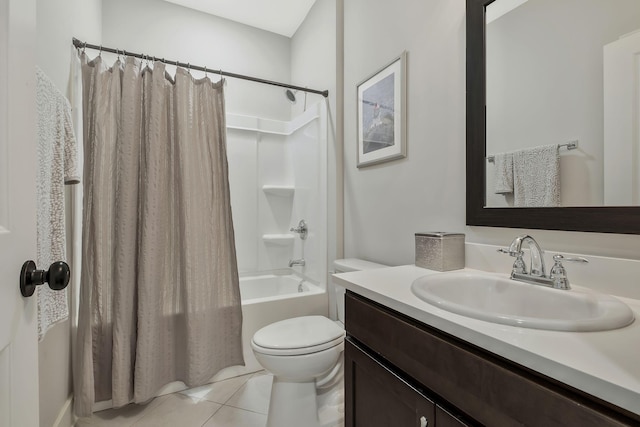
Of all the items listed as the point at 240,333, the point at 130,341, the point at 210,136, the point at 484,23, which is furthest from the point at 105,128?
the point at 484,23

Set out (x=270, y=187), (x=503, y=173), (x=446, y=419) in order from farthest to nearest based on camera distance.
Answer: (x=270, y=187) → (x=503, y=173) → (x=446, y=419)

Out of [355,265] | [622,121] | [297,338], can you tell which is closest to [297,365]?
[297,338]

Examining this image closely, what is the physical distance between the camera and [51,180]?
907mm

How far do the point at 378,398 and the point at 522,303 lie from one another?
518 millimetres

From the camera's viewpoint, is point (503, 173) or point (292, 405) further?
point (292, 405)

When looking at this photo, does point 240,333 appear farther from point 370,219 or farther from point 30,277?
point 30,277

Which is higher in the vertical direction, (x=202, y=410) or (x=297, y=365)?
(x=297, y=365)

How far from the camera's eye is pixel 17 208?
1.70 feet

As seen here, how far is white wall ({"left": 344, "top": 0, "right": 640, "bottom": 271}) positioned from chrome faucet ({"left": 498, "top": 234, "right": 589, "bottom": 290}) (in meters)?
0.10

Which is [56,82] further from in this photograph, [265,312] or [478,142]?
[478,142]

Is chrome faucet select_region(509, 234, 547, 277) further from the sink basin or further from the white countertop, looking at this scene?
the white countertop

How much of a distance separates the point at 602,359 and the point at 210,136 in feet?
6.01

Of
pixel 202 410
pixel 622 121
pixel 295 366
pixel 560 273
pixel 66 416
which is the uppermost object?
pixel 622 121

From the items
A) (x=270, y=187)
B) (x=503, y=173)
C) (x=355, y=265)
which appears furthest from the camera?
(x=270, y=187)
